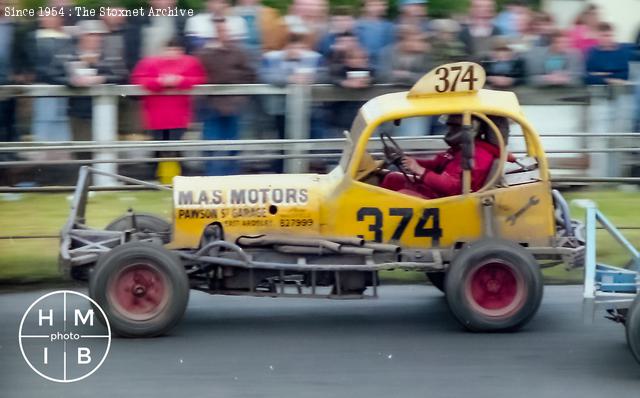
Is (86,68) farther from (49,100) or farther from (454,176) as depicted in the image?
(454,176)

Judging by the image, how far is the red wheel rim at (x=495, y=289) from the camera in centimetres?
827

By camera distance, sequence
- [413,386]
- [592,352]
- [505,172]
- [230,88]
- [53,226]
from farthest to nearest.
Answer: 1. [230,88]
2. [53,226]
3. [505,172]
4. [592,352]
5. [413,386]

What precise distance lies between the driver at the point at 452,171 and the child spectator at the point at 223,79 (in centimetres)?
353

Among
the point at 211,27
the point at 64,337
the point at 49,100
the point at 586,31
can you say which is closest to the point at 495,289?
the point at 64,337

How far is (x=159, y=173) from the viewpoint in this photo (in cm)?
1163

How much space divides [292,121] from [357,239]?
3818 mm

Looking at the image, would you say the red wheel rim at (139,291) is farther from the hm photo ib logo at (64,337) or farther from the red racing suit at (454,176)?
the red racing suit at (454,176)

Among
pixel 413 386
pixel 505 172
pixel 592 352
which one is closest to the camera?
pixel 413 386

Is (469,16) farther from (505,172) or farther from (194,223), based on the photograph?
(194,223)

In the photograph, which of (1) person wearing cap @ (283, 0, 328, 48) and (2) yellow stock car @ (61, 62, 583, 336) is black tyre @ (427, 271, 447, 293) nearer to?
(2) yellow stock car @ (61, 62, 583, 336)

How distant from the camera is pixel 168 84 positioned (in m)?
12.0

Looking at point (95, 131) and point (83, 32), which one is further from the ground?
point (83, 32)

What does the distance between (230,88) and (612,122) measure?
12.6 feet

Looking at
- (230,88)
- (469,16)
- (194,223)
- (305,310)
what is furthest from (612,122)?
(194,223)
